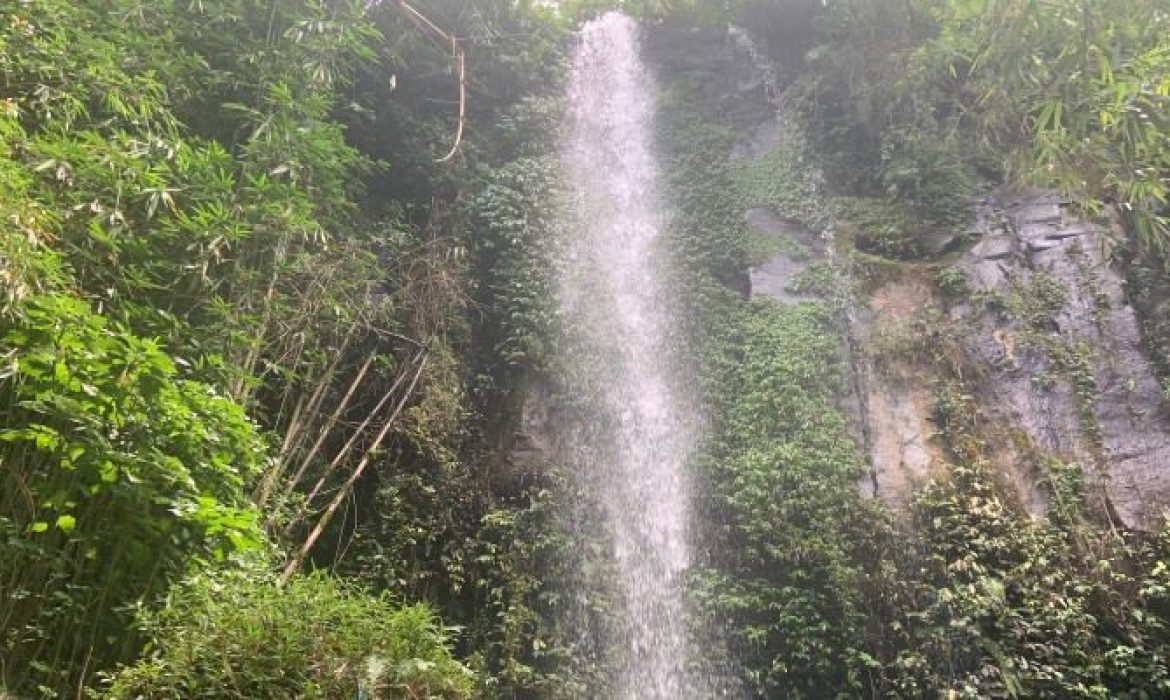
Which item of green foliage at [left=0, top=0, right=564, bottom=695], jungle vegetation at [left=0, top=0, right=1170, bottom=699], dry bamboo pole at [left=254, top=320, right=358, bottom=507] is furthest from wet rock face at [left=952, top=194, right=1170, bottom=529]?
dry bamboo pole at [left=254, top=320, right=358, bottom=507]

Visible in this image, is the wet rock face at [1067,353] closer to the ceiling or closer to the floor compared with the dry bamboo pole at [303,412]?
closer to the ceiling

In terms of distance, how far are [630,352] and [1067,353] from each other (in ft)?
12.2

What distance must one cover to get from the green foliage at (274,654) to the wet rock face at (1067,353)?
5.18 meters

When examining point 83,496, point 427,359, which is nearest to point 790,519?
point 427,359

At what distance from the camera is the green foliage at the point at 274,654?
246 centimetres

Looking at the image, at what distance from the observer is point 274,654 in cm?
255

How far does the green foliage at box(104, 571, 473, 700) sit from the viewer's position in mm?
2463

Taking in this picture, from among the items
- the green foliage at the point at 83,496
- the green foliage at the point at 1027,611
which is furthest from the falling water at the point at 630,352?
the green foliage at the point at 83,496

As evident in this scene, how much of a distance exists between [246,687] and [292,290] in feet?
11.0

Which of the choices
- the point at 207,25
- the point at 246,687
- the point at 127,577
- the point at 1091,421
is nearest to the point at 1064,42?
the point at 1091,421

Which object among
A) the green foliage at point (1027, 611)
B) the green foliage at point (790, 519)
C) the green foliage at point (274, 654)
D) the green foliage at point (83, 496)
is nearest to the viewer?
the green foliage at point (274, 654)

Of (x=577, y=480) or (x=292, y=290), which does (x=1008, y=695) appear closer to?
(x=577, y=480)

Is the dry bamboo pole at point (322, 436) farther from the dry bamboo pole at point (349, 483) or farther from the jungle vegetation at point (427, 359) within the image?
the dry bamboo pole at point (349, 483)

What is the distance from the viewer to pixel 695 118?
9906 millimetres
